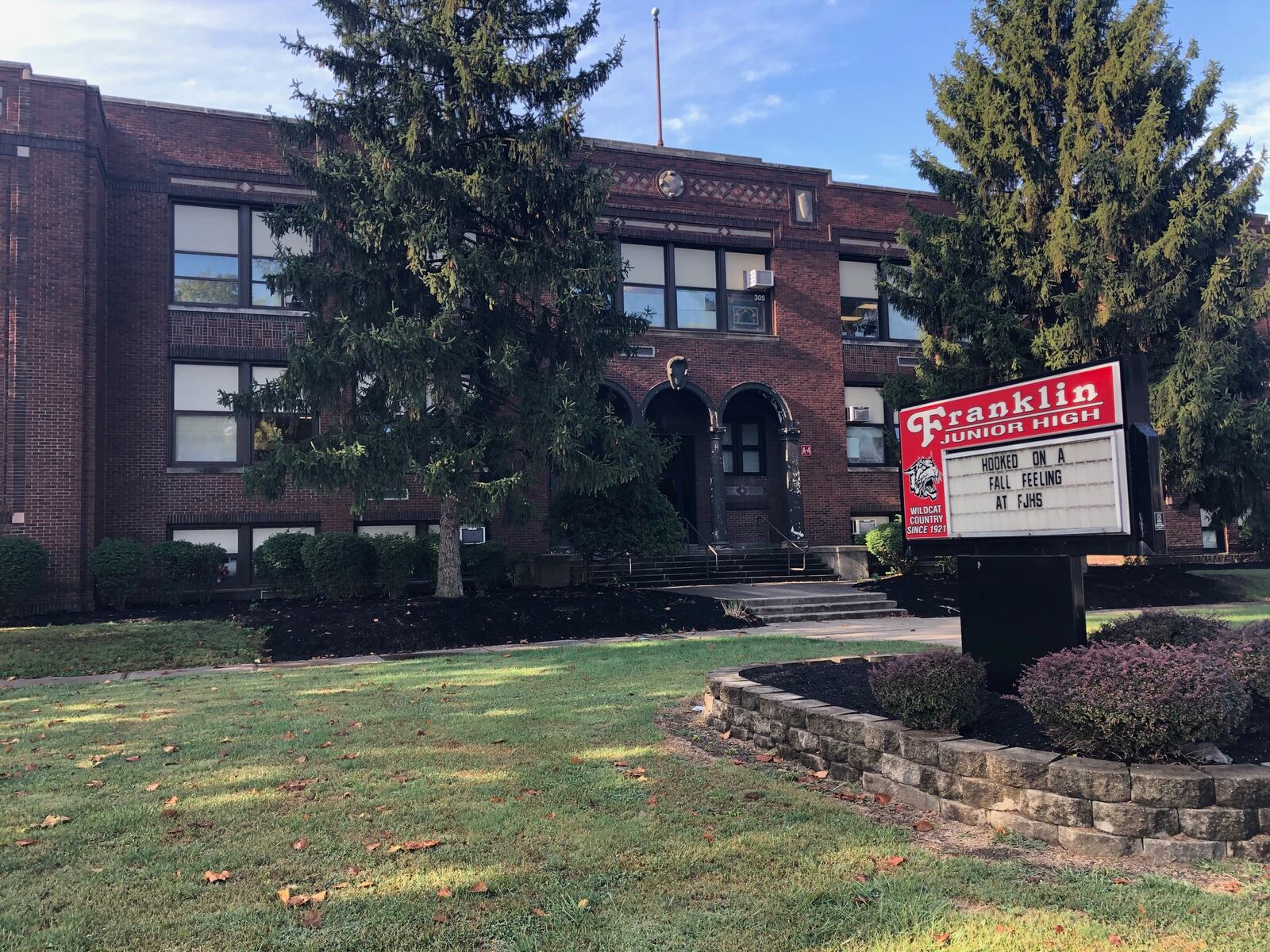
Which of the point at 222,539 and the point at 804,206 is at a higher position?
the point at 804,206

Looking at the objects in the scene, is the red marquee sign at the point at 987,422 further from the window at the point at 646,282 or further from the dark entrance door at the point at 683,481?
the dark entrance door at the point at 683,481

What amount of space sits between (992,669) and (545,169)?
11.4m

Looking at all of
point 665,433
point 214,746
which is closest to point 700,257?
point 665,433

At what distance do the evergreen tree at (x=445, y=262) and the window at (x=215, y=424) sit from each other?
4.63m

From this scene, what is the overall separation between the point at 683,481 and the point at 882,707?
61.7 ft

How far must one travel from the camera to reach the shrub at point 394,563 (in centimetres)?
1756

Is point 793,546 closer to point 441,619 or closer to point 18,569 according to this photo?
point 441,619

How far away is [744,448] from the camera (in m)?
25.2

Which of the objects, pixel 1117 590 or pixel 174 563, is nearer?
pixel 174 563

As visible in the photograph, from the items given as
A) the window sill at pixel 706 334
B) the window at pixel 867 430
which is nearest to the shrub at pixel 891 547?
the window at pixel 867 430

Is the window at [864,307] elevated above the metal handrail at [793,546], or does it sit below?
above

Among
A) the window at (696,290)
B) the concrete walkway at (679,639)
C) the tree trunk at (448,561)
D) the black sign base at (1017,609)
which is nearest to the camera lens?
the black sign base at (1017,609)

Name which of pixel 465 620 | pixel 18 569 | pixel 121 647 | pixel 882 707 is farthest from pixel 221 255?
Result: pixel 882 707

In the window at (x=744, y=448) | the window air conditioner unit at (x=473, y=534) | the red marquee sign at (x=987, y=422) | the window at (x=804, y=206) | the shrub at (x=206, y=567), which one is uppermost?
the window at (x=804, y=206)
